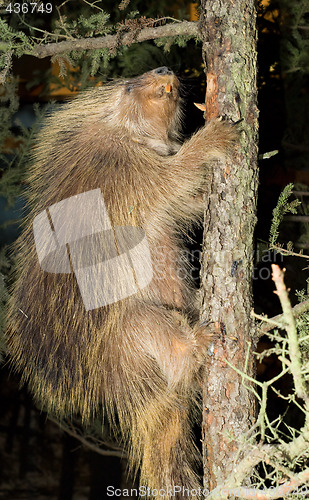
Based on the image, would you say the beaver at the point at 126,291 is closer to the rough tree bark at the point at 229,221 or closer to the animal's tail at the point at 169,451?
the animal's tail at the point at 169,451

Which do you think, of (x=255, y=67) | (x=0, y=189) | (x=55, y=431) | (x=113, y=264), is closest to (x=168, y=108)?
(x=255, y=67)

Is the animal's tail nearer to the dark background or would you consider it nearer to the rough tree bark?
the rough tree bark

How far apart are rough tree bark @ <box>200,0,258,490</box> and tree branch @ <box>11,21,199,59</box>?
138 mm

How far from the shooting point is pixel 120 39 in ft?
6.64

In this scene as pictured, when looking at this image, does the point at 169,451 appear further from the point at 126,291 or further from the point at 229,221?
the point at 229,221

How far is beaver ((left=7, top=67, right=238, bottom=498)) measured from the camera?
2.09 m

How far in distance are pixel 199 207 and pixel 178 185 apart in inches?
7.0

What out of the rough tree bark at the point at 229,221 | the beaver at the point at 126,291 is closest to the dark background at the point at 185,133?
the beaver at the point at 126,291

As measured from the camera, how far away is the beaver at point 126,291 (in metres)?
2.09

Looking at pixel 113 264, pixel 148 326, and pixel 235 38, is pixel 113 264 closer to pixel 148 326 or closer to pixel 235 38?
pixel 148 326

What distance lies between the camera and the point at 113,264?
2.10m

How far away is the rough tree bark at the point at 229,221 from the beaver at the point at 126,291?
0.16 meters

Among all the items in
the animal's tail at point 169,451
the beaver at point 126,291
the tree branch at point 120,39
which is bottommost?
the animal's tail at point 169,451

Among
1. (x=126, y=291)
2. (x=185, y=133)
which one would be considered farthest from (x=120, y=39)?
(x=126, y=291)
